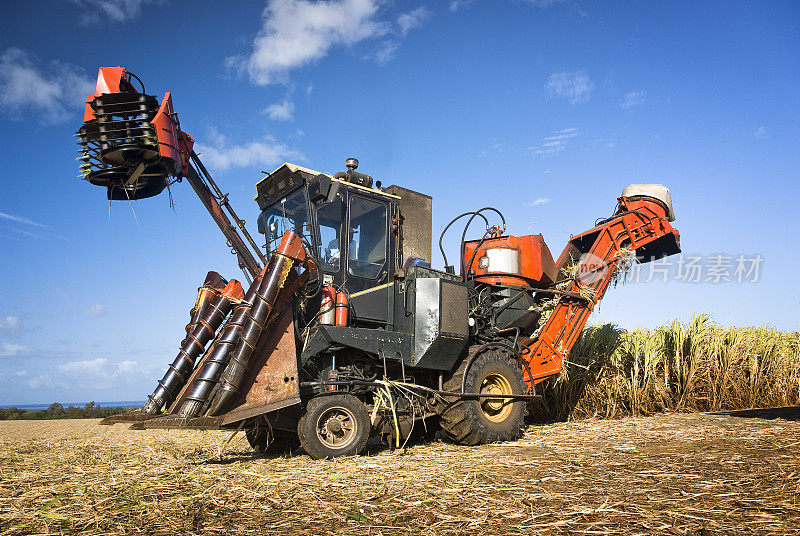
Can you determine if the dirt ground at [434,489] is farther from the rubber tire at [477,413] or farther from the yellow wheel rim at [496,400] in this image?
the yellow wheel rim at [496,400]

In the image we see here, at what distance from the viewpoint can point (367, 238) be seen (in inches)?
280

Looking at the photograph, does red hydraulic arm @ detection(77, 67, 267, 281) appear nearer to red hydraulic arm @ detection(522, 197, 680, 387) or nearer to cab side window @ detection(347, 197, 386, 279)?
cab side window @ detection(347, 197, 386, 279)

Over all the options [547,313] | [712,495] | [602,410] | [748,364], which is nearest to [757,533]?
[712,495]

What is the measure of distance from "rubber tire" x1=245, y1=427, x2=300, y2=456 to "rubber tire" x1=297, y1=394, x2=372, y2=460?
1.04m

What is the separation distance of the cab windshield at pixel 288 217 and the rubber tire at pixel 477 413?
2647 mm

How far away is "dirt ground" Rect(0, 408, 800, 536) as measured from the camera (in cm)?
322

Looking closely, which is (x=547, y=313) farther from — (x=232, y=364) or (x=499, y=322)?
(x=232, y=364)

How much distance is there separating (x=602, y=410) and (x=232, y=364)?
23.7 ft

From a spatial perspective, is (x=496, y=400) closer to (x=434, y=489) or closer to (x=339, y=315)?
(x=339, y=315)

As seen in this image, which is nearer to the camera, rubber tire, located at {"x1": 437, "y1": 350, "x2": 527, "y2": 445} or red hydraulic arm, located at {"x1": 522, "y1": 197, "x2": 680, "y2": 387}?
rubber tire, located at {"x1": 437, "y1": 350, "x2": 527, "y2": 445}

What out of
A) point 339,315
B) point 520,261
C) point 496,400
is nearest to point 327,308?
point 339,315

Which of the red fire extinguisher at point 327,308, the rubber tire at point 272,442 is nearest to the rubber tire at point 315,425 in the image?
the red fire extinguisher at point 327,308

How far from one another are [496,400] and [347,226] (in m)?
3.04

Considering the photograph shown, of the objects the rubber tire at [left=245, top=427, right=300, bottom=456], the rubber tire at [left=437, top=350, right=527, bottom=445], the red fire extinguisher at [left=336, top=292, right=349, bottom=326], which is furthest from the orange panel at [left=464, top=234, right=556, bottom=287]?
the rubber tire at [left=245, top=427, right=300, bottom=456]
